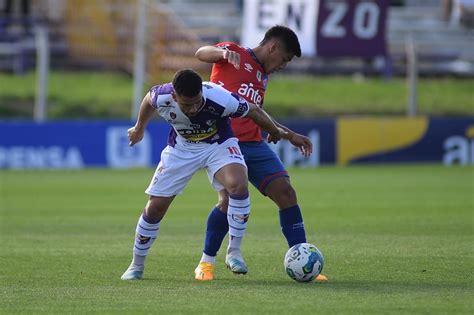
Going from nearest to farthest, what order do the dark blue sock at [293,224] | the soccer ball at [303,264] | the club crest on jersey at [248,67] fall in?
the soccer ball at [303,264]
the dark blue sock at [293,224]
the club crest on jersey at [248,67]

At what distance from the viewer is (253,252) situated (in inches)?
449

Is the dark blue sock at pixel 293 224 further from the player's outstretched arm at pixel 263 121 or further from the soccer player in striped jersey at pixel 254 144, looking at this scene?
the player's outstretched arm at pixel 263 121

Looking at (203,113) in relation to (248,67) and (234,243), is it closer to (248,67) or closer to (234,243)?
(248,67)

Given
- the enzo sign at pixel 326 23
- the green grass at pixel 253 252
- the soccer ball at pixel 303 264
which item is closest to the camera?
the green grass at pixel 253 252

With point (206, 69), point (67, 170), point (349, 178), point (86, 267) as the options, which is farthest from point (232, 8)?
point (86, 267)

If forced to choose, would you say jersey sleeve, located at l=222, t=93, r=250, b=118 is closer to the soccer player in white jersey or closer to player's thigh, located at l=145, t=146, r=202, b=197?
the soccer player in white jersey

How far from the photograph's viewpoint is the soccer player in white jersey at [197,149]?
29.1 ft

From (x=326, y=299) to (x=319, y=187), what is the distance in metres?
13.0

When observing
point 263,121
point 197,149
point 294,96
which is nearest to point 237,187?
point 197,149

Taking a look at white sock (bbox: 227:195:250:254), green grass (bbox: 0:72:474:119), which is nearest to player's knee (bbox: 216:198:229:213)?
white sock (bbox: 227:195:250:254)

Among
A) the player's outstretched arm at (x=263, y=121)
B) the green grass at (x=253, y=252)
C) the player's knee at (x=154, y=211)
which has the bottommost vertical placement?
the green grass at (x=253, y=252)

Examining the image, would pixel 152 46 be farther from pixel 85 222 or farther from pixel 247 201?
pixel 247 201

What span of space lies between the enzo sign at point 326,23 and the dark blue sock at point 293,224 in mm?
17714

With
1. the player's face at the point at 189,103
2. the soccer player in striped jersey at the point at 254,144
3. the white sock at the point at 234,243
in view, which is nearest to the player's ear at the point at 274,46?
the soccer player in striped jersey at the point at 254,144
